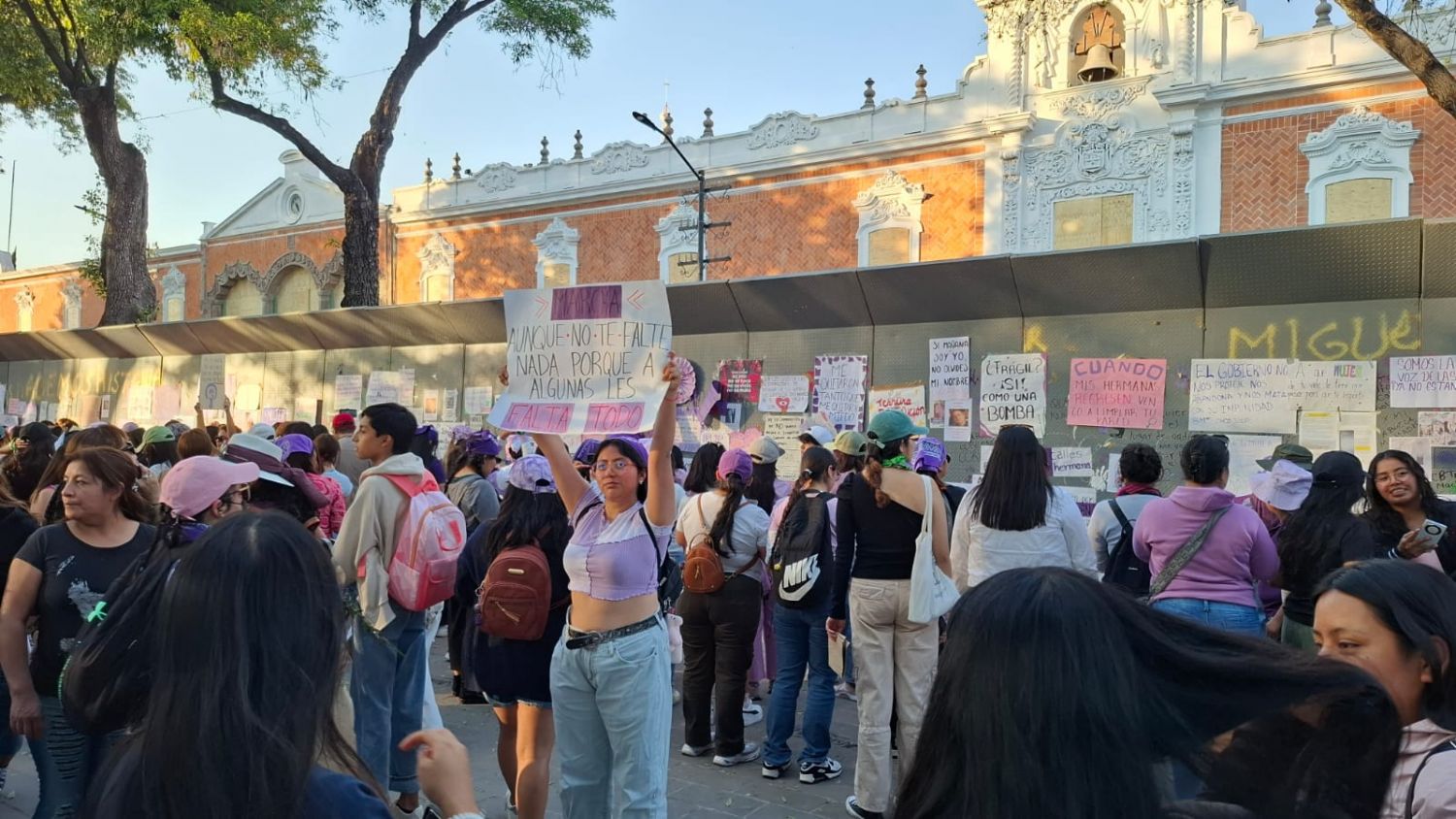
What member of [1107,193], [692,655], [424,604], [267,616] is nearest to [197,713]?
[267,616]

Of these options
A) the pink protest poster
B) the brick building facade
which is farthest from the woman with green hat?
the brick building facade

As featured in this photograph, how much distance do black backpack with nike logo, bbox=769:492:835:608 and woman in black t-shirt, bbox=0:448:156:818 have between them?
9.88ft

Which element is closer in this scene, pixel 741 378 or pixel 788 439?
pixel 788 439

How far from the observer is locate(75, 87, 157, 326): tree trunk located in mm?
17891

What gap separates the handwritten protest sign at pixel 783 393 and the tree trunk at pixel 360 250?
9135mm

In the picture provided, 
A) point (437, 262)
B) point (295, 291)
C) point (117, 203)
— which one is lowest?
point (117, 203)

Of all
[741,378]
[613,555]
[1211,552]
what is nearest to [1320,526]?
[1211,552]

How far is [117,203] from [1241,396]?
61.7 ft

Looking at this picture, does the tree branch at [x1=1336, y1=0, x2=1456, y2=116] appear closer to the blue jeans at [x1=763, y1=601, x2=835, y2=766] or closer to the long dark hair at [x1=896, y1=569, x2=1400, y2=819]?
the blue jeans at [x1=763, y1=601, x2=835, y2=766]

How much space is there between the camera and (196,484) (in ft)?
11.1

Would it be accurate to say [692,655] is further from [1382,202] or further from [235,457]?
[1382,202]

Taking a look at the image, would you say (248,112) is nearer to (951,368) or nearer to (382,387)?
(382,387)

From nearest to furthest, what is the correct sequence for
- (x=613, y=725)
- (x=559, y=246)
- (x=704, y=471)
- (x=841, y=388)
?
(x=613, y=725) → (x=704, y=471) → (x=841, y=388) → (x=559, y=246)

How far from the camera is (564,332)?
405cm
